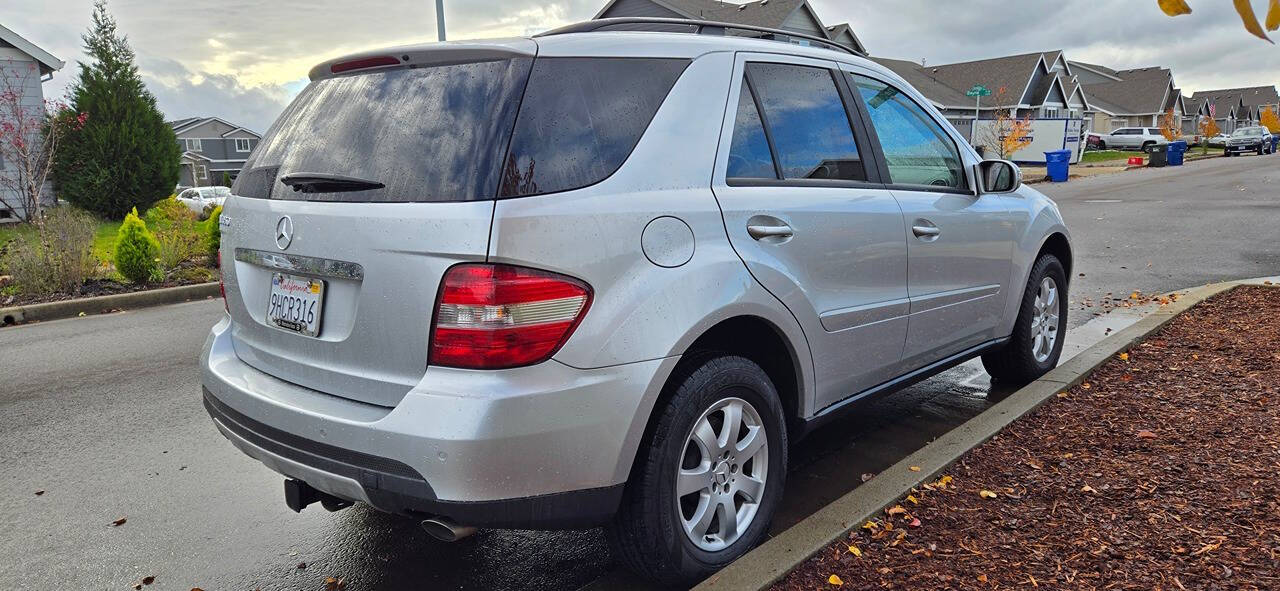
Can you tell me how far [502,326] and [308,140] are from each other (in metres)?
1.14

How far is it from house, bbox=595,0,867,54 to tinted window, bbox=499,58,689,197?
3107 centimetres

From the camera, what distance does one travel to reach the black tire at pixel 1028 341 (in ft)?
15.9

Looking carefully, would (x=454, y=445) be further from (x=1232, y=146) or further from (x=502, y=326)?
(x=1232, y=146)

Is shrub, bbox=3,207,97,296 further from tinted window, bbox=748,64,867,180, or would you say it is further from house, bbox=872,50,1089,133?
house, bbox=872,50,1089,133

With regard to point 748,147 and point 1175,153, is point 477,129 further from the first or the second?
point 1175,153

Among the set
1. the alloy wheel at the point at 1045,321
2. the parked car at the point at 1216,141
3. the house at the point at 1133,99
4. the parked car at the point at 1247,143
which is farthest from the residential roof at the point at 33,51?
the house at the point at 1133,99

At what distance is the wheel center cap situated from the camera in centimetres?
285

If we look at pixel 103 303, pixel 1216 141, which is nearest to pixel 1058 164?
pixel 103 303

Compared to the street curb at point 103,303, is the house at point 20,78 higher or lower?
higher

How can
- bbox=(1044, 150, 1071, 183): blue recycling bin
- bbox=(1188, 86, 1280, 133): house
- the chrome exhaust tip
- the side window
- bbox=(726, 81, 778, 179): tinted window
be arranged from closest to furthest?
the chrome exhaust tip, bbox=(726, 81, 778, 179): tinted window, the side window, bbox=(1044, 150, 1071, 183): blue recycling bin, bbox=(1188, 86, 1280, 133): house

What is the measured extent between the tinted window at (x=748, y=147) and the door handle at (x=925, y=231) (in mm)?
922

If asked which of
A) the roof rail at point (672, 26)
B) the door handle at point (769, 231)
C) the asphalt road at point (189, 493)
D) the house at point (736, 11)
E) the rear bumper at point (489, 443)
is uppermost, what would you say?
the house at point (736, 11)

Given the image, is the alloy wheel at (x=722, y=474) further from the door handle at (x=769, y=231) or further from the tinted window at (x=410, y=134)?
the tinted window at (x=410, y=134)

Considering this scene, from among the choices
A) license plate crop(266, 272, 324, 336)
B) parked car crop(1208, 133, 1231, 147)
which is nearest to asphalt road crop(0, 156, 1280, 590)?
license plate crop(266, 272, 324, 336)
